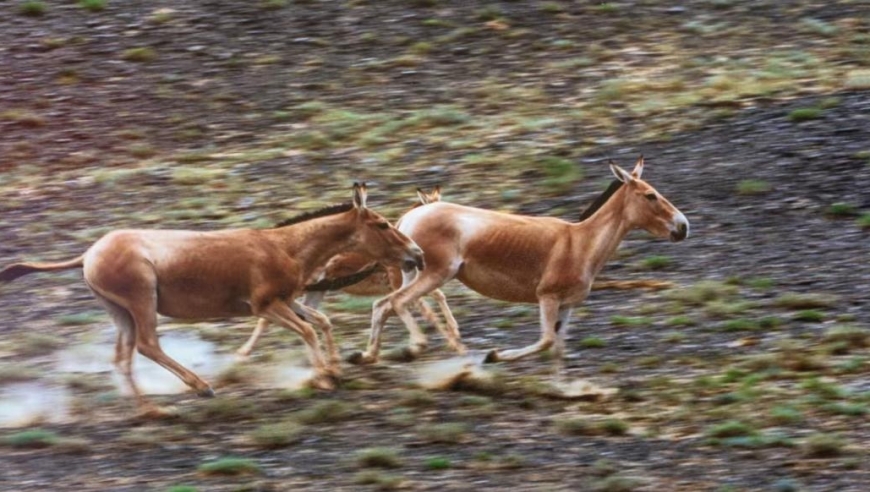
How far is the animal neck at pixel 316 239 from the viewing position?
34.5 ft

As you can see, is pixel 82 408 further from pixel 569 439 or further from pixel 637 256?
pixel 637 256

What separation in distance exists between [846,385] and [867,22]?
12.6 m

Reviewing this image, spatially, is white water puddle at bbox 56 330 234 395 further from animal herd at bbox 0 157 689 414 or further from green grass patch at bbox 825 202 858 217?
green grass patch at bbox 825 202 858 217

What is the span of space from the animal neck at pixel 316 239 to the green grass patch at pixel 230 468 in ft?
7.22

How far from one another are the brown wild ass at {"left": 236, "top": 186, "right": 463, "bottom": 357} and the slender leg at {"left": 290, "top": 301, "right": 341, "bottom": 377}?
60 cm

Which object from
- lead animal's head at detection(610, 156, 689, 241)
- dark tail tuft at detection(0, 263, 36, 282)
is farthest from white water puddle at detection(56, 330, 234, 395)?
lead animal's head at detection(610, 156, 689, 241)

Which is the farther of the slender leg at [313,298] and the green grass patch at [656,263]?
the green grass patch at [656,263]

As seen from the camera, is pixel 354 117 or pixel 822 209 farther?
pixel 354 117

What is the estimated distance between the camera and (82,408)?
404 inches

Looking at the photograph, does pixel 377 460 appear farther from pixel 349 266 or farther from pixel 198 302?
pixel 349 266

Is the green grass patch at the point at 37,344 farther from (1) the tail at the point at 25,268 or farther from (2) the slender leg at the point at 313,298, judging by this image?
(2) the slender leg at the point at 313,298

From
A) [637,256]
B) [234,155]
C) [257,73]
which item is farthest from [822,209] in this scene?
[257,73]

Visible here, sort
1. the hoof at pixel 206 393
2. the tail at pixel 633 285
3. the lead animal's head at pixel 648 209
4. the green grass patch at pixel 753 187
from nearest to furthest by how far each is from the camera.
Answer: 1. the hoof at pixel 206 393
2. the lead animal's head at pixel 648 209
3. the tail at pixel 633 285
4. the green grass patch at pixel 753 187

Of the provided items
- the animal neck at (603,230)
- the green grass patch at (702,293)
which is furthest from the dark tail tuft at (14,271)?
the green grass patch at (702,293)
